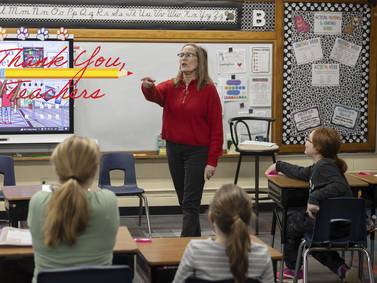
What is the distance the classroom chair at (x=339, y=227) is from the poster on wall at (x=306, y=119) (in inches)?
124

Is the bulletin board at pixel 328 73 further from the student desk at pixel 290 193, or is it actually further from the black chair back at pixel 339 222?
the black chair back at pixel 339 222

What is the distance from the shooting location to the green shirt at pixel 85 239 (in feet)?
8.47

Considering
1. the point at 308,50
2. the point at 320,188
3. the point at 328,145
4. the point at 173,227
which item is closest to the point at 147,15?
the point at 308,50

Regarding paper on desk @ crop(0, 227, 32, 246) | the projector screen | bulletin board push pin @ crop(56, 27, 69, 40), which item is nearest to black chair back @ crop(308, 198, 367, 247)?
paper on desk @ crop(0, 227, 32, 246)

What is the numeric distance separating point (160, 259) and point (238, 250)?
557mm

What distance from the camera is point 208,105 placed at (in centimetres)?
489

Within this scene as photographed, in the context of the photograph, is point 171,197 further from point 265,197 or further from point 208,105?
point 208,105

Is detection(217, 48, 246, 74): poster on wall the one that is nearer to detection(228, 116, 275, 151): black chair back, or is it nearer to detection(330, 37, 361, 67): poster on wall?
detection(228, 116, 275, 151): black chair back

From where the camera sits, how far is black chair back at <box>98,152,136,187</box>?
20.5ft

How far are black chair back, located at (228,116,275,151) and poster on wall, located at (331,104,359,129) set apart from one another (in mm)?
757

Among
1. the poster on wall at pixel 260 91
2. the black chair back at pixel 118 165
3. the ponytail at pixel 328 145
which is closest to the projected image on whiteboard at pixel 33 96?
the black chair back at pixel 118 165

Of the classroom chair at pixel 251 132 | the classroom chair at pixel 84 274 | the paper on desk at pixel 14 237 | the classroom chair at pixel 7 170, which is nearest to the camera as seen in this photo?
the classroom chair at pixel 84 274

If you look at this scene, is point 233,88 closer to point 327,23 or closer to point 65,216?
point 327,23

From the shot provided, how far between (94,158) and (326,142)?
2.17m
